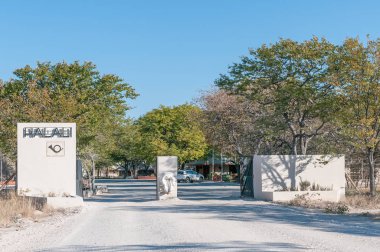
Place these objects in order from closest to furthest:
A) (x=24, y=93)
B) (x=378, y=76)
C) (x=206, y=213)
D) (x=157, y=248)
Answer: (x=157, y=248), (x=206, y=213), (x=378, y=76), (x=24, y=93)

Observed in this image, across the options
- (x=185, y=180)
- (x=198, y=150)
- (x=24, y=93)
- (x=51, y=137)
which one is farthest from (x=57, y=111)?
(x=198, y=150)

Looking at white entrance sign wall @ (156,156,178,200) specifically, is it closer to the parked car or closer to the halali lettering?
the halali lettering

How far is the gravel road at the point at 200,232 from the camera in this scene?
12.1m

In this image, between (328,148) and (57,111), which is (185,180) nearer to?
(57,111)

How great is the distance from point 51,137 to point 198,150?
46358 mm

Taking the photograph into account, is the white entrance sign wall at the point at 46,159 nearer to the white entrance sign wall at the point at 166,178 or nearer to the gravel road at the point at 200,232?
the white entrance sign wall at the point at 166,178

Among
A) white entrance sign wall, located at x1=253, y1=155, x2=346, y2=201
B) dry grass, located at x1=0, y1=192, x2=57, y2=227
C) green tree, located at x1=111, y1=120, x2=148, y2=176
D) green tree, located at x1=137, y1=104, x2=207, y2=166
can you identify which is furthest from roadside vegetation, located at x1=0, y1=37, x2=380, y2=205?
green tree, located at x1=111, y1=120, x2=148, y2=176

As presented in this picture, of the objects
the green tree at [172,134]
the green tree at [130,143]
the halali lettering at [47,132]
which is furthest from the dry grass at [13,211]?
the green tree at [130,143]

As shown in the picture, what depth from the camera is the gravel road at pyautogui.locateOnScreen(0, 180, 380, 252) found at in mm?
12102

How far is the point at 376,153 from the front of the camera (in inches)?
1252

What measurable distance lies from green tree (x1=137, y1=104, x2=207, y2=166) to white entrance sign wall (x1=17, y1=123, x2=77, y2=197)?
143ft

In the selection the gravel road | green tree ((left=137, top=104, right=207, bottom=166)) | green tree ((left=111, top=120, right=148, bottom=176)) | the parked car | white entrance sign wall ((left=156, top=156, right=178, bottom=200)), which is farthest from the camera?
green tree ((left=111, top=120, right=148, bottom=176))

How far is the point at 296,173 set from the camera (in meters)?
29.8

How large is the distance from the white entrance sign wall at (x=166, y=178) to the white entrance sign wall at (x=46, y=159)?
184 inches
